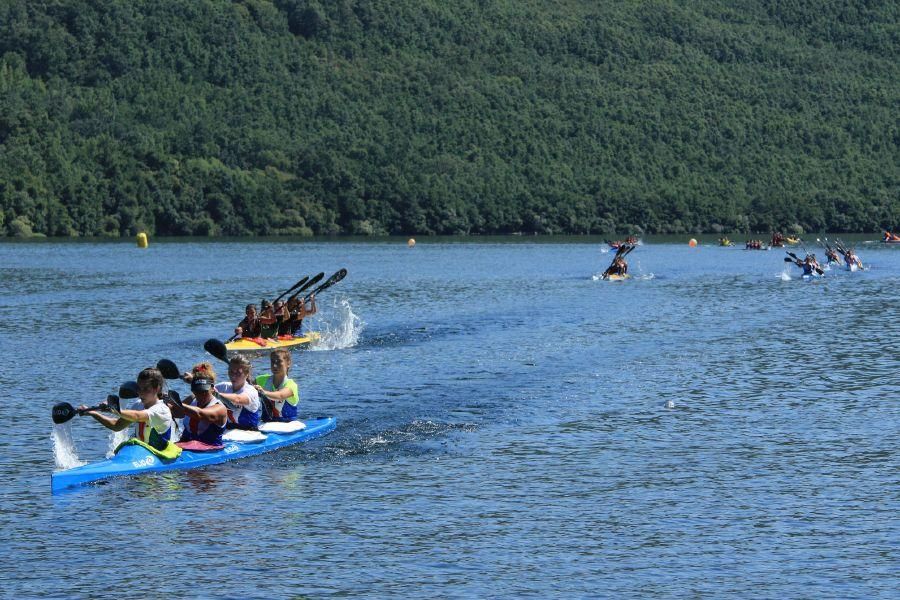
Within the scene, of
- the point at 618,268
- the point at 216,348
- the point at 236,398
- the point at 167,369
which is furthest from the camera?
the point at 618,268

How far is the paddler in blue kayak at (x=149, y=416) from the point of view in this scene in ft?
92.1

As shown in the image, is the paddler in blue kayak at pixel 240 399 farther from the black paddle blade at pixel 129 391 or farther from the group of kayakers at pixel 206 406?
the black paddle blade at pixel 129 391

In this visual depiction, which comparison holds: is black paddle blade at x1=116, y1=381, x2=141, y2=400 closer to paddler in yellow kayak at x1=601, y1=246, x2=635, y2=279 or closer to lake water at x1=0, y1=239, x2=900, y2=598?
lake water at x1=0, y1=239, x2=900, y2=598

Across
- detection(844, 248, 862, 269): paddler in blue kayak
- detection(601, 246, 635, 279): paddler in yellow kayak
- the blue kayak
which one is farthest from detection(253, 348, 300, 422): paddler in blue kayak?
detection(844, 248, 862, 269): paddler in blue kayak

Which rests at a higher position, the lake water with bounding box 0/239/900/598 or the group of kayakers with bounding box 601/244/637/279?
the group of kayakers with bounding box 601/244/637/279

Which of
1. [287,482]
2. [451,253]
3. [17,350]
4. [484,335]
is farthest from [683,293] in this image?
[451,253]

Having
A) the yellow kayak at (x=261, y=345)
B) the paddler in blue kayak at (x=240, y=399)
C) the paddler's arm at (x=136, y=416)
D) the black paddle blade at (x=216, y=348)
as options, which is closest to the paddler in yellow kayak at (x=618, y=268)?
A: the yellow kayak at (x=261, y=345)

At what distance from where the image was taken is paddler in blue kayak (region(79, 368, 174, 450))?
28062mm

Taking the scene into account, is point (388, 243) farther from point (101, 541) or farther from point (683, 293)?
point (101, 541)

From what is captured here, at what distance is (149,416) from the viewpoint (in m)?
28.2

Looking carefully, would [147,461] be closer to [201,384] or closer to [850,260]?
[201,384]

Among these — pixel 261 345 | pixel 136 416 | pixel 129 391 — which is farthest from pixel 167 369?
pixel 261 345

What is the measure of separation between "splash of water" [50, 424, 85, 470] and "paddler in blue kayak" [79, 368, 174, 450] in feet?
4.04

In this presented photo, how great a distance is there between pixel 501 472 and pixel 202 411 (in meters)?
6.01
